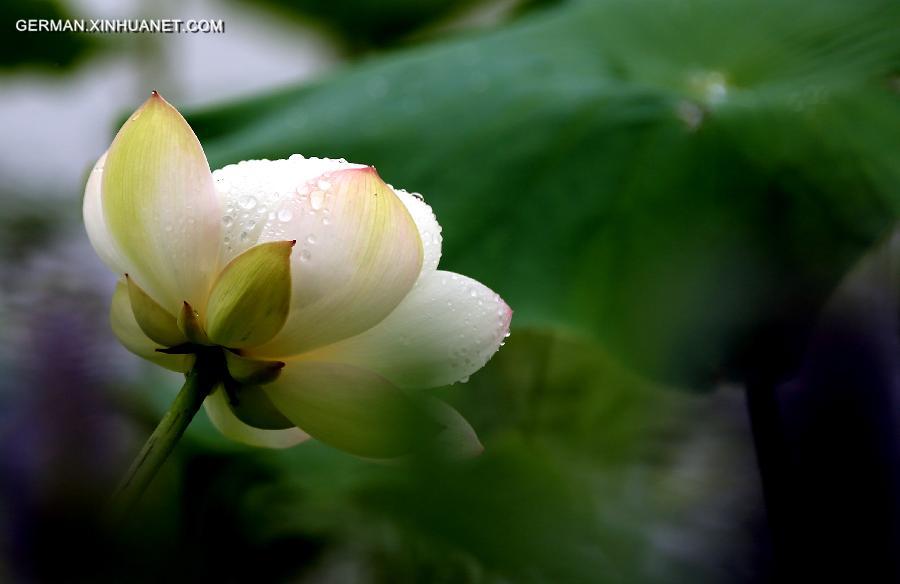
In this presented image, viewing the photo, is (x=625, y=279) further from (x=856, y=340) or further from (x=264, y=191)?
(x=264, y=191)

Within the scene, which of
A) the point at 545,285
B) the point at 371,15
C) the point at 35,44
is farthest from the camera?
the point at 371,15

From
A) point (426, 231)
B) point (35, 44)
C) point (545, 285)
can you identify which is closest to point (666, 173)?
point (545, 285)

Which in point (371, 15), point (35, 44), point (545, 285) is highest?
point (371, 15)

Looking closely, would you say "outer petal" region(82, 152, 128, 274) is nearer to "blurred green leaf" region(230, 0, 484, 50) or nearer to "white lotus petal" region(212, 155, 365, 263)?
"white lotus petal" region(212, 155, 365, 263)

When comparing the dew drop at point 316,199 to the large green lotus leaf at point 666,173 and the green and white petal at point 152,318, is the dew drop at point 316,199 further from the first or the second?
the large green lotus leaf at point 666,173

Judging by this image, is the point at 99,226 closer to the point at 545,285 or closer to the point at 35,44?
the point at 545,285

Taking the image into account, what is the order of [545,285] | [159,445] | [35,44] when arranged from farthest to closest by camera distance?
[35,44]
[545,285]
[159,445]

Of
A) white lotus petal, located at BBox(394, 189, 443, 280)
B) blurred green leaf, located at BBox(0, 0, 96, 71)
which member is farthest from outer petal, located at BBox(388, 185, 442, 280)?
blurred green leaf, located at BBox(0, 0, 96, 71)

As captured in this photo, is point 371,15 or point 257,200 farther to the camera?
point 371,15

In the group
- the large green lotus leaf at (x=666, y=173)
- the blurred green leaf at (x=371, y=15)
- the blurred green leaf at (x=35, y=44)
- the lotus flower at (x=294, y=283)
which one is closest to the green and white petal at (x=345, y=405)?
the lotus flower at (x=294, y=283)
